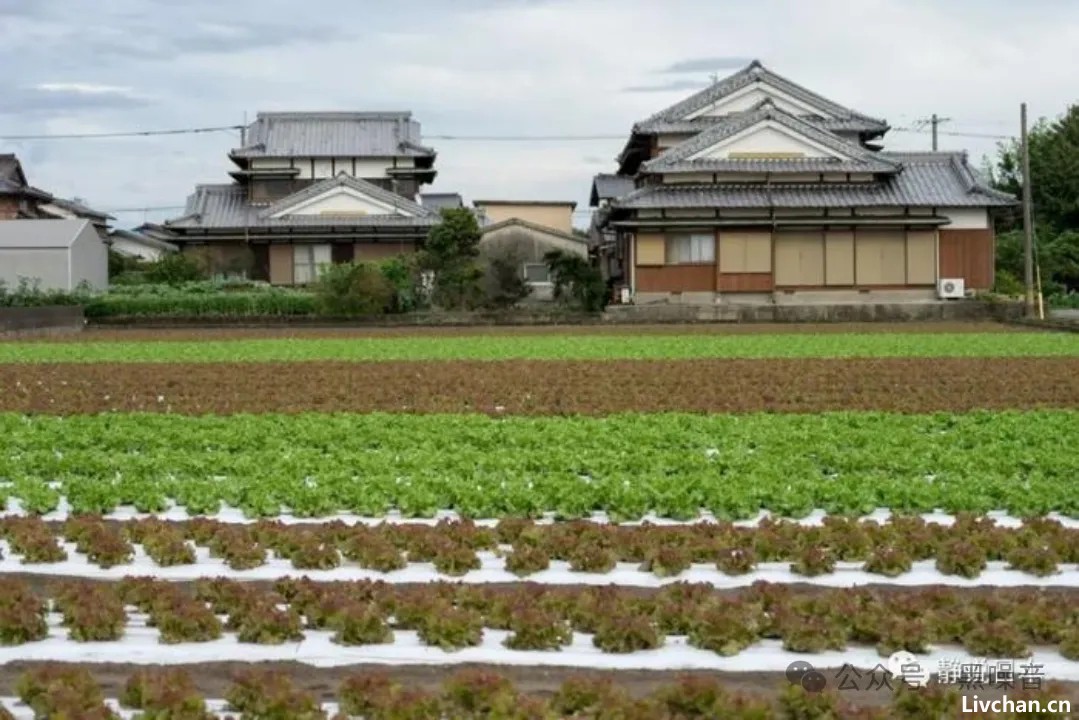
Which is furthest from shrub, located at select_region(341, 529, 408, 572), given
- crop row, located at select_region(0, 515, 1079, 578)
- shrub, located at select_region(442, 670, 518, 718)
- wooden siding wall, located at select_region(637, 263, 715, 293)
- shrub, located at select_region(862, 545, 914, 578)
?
wooden siding wall, located at select_region(637, 263, 715, 293)

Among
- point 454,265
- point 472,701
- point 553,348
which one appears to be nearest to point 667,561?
point 472,701

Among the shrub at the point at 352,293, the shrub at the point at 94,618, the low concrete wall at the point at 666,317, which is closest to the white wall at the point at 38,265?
the low concrete wall at the point at 666,317

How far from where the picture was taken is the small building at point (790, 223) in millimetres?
46188

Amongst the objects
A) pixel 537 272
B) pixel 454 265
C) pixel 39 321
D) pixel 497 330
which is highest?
pixel 454 265

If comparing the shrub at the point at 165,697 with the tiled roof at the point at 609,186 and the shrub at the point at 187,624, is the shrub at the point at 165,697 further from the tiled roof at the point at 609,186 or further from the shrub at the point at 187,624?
the tiled roof at the point at 609,186

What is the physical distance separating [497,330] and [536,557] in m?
30.7

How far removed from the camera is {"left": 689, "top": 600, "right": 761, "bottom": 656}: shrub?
23.0 feet

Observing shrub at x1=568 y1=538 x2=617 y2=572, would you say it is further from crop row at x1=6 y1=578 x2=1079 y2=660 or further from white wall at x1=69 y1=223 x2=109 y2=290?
white wall at x1=69 y1=223 x2=109 y2=290

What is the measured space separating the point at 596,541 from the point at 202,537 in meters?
2.59

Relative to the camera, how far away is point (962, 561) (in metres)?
8.48

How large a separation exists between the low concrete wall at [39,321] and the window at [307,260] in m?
12.8

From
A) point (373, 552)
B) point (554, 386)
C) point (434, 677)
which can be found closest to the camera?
point (434, 677)

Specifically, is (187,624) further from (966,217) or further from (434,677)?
(966,217)

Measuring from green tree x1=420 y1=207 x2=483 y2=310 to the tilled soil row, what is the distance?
19865mm
